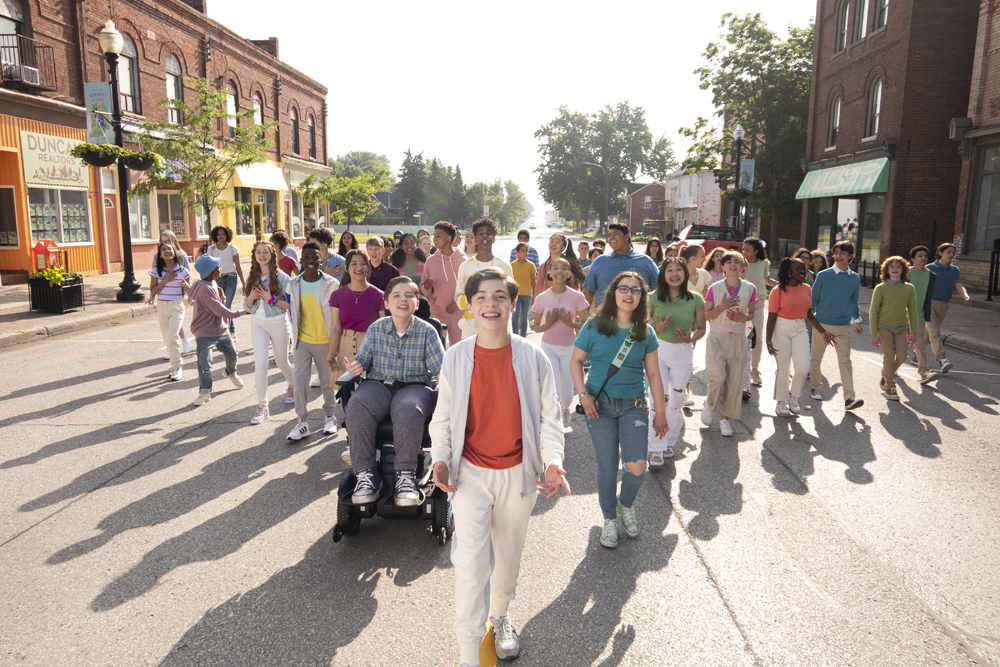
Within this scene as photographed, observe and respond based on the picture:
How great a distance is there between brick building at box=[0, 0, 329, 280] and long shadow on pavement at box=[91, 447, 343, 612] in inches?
741

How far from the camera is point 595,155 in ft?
293

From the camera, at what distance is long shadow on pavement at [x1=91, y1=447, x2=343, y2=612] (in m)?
4.00

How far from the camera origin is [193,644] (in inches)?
134

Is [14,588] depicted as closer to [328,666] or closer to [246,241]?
[328,666]

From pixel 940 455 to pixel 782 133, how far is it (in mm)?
30728

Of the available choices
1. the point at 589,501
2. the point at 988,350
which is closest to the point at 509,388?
the point at 589,501

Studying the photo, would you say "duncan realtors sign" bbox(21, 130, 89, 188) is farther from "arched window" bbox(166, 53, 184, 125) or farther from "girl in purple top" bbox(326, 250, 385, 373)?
"girl in purple top" bbox(326, 250, 385, 373)

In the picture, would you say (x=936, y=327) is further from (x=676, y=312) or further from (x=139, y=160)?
(x=139, y=160)

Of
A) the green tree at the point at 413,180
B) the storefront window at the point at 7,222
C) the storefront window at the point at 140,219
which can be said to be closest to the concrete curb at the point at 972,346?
the storefront window at the point at 7,222

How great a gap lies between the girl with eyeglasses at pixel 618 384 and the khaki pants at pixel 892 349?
5.67 meters

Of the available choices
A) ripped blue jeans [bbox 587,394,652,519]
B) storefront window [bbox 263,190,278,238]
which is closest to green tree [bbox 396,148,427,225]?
storefront window [bbox 263,190,278,238]

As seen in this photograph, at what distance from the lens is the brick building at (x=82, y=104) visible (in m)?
19.6

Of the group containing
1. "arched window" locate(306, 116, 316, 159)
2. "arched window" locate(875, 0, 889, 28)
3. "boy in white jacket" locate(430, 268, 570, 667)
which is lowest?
"boy in white jacket" locate(430, 268, 570, 667)

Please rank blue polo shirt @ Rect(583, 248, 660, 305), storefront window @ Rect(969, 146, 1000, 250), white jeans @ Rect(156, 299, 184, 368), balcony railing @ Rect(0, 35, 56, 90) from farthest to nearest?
storefront window @ Rect(969, 146, 1000, 250)
balcony railing @ Rect(0, 35, 56, 90)
white jeans @ Rect(156, 299, 184, 368)
blue polo shirt @ Rect(583, 248, 660, 305)
